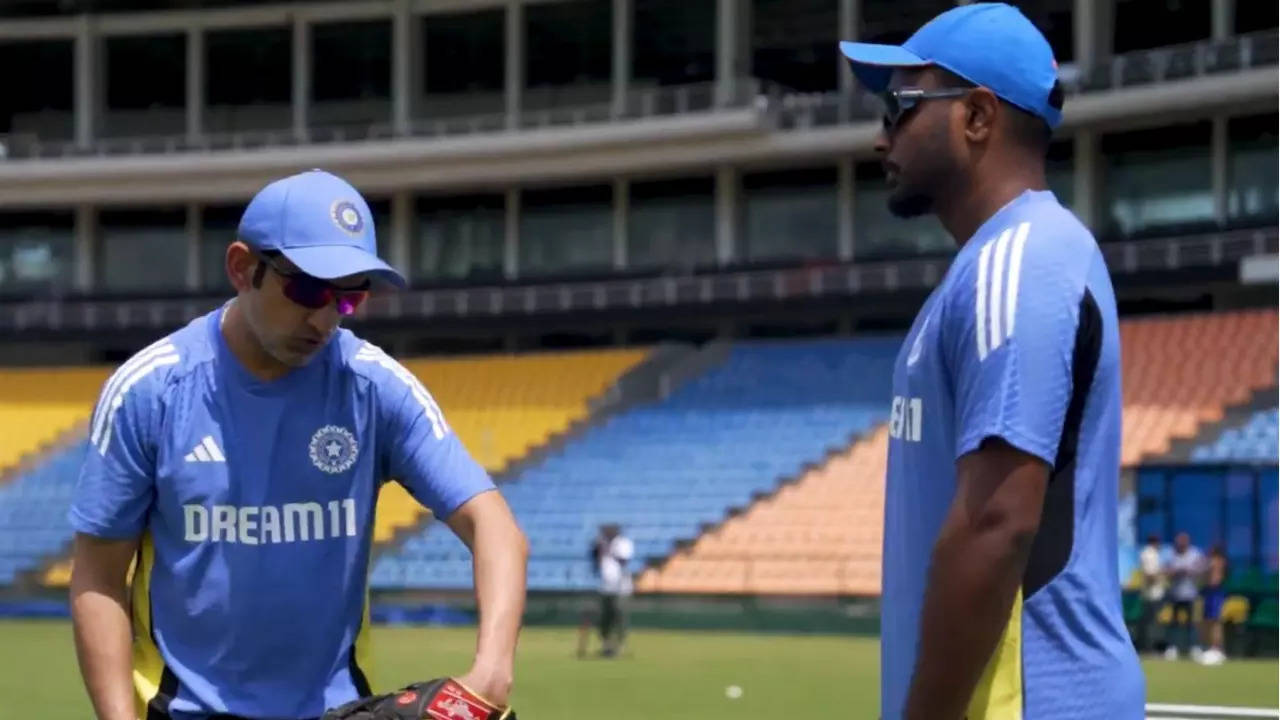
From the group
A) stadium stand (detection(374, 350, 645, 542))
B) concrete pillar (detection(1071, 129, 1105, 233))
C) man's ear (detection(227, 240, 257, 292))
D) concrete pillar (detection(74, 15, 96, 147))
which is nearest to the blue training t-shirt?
man's ear (detection(227, 240, 257, 292))

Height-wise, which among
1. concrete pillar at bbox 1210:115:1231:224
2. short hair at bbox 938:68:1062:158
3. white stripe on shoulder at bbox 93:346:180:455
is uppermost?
concrete pillar at bbox 1210:115:1231:224

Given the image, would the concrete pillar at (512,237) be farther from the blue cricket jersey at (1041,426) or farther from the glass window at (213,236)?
the blue cricket jersey at (1041,426)

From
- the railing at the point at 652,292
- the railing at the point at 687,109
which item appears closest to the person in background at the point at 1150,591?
the railing at the point at 652,292

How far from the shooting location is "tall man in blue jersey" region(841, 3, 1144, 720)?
3.22 metres

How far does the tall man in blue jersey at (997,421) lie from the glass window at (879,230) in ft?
113

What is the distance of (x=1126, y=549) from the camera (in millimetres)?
27391

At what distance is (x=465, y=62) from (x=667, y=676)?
2534 centimetres

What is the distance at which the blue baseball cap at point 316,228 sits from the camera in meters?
4.09

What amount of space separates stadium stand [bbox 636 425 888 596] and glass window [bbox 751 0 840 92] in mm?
9996

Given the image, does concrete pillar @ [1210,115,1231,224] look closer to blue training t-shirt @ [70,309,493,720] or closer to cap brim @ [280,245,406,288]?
blue training t-shirt @ [70,309,493,720]

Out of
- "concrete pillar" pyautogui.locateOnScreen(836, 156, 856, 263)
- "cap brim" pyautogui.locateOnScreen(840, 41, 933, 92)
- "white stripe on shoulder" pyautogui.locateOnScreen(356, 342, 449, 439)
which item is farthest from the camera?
"concrete pillar" pyautogui.locateOnScreen(836, 156, 856, 263)

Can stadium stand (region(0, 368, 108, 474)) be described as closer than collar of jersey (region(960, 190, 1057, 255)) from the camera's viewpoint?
No

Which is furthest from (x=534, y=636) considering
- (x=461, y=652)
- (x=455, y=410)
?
(x=455, y=410)

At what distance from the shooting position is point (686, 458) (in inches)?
1379
